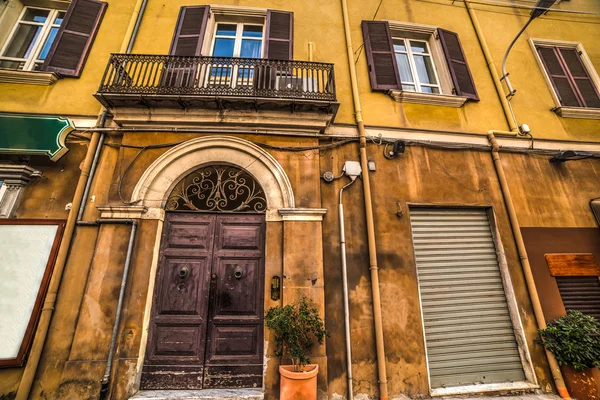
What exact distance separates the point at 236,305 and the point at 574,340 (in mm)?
5663

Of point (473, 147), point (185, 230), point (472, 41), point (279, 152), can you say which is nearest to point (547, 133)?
point (473, 147)

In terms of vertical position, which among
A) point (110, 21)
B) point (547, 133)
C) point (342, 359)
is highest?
point (110, 21)

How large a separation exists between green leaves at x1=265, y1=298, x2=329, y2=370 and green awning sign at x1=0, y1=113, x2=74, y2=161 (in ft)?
16.2

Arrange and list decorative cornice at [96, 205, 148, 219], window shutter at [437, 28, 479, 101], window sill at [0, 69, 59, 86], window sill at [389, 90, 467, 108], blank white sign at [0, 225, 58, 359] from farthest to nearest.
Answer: window shutter at [437, 28, 479, 101], window sill at [389, 90, 467, 108], window sill at [0, 69, 59, 86], decorative cornice at [96, 205, 148, 219], blank white sign at [0, 225, 58, 359]

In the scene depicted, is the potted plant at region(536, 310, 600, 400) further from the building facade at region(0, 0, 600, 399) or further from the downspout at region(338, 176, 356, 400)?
the downspout at region(338, 176, 356, 400)

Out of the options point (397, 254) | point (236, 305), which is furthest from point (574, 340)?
point (236, 305)

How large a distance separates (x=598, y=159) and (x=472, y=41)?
4.24 metres

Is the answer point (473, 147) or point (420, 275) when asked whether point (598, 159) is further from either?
point (420, 275)

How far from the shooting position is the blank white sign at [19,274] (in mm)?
3889

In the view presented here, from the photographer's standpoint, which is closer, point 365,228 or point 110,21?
point 365,228

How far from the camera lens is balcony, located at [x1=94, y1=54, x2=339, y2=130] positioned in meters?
4.83

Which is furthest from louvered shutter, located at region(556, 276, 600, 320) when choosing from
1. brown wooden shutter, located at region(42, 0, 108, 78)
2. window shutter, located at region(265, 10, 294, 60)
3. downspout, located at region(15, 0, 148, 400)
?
brown wooden shutter, located at region(42, 0, 108, 78)

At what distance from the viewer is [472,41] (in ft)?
22.9

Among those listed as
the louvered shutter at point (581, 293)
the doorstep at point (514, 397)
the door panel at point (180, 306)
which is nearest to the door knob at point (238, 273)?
the door panel at point (180, 306)
